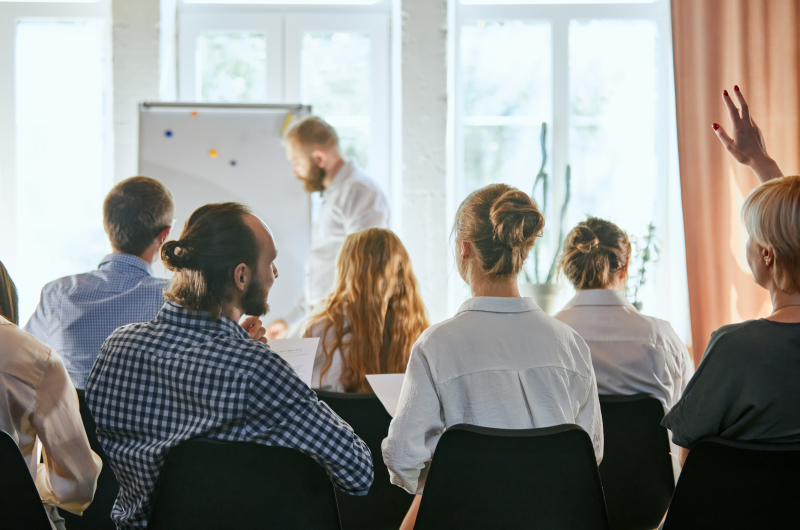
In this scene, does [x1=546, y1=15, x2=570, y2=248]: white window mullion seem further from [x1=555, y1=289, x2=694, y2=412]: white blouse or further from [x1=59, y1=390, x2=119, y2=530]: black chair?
[x1=59, y1=390, x2=119, y2=530]: black chair

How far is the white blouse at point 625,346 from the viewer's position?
5.87ft

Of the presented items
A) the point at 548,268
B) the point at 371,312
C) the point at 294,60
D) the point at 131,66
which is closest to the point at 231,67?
the point at 294,60

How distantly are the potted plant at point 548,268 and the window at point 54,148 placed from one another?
7.94ft

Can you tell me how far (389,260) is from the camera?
2.00 m

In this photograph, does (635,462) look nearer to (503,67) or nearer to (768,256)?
(768,256)

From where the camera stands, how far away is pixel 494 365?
3.99ft

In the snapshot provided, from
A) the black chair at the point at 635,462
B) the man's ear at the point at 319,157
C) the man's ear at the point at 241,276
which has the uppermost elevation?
the man's ear at the point at 319,157

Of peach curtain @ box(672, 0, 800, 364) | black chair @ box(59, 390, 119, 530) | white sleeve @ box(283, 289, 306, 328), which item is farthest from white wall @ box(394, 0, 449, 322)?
black chair @ box(59, 390, 119, 530)

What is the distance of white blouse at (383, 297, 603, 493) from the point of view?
3.97ft

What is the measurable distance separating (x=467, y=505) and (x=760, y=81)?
3304 mm

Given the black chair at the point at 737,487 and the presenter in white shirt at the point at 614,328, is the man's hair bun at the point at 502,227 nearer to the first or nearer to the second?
the black chair at the point at 737,487

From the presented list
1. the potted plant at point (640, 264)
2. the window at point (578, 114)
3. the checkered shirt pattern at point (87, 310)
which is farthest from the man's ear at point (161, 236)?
the potted plant at point (640, 264)

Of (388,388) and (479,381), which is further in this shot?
(388,388)

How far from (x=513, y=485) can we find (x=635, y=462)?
0.62m
